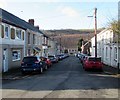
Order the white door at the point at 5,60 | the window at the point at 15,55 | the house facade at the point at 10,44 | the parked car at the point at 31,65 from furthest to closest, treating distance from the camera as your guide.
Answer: the window at the point at 15,55 < the white door at the point at 5,60 < the house facade at the point at 10,44 < the parked car at the point at 31,65

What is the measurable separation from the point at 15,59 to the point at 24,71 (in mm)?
7682

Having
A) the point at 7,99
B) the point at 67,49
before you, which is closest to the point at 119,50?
the point at 7,99

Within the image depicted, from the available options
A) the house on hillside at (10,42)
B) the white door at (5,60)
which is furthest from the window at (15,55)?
the white door at (5,60)

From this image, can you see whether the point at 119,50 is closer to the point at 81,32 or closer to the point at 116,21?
the point at 116,21

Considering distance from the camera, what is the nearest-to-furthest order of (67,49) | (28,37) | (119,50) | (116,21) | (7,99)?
(7,99), (116,21), (119,50), (28,37), (67,49)

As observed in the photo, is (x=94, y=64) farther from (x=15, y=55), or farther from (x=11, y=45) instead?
(x=15, y=55)

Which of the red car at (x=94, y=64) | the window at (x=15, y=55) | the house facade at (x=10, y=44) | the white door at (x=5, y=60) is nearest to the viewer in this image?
the house facade at (x=10, y=44)

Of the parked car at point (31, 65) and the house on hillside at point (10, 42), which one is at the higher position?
the house on hillside at point (10, 42)

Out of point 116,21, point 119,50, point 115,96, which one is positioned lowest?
point 115,96

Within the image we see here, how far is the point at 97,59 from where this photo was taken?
3197 centimetres

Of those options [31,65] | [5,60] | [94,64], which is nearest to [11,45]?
[5,60]

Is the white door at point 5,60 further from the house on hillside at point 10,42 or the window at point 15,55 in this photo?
the window at point 15,55

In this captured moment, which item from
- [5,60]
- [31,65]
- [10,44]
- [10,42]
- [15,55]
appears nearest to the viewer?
[31,65]

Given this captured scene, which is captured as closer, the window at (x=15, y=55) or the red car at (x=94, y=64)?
the red car at (x=94, y=64)
